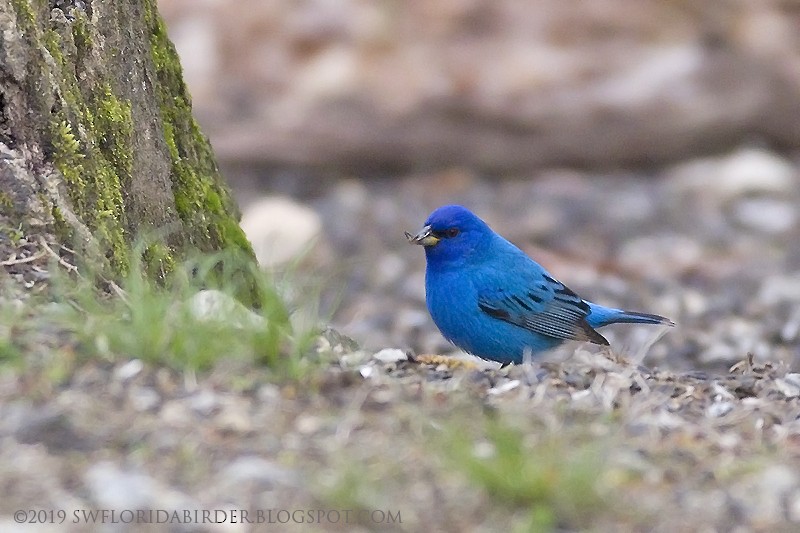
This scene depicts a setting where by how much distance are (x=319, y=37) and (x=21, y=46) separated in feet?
18.9

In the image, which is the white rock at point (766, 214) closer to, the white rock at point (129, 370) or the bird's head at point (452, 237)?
the bird's head at point (452, 237)

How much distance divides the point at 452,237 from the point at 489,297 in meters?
0.28

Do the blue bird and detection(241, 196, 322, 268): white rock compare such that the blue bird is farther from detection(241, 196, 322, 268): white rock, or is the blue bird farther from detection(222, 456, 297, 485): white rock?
detection(241, 196, 322, 268): white rock

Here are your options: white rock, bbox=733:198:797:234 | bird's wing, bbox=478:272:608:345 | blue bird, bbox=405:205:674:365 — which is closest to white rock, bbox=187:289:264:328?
blue bird, bbox=405:205:674:365

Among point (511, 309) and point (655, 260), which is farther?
point (655, 260)

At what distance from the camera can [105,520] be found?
2.40m

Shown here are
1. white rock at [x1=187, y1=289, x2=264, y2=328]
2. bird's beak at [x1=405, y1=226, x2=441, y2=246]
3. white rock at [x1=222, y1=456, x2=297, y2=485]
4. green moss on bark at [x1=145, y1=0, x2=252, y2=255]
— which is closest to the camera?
white rock at [x1=222, y1=456, x2=297, y2=485]

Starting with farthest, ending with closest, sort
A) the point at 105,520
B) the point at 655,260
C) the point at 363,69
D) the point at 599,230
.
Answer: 1. the point at 363,69
2. the point at 599,230
3. the point at 655,260
4. the point at 105,520

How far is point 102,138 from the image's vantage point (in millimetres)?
3777

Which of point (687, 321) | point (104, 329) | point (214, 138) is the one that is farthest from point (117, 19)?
point (214, 138)

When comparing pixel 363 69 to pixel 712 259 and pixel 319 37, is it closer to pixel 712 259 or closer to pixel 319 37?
pixel 319 37

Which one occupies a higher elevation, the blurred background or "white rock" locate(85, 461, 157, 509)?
the blurred background

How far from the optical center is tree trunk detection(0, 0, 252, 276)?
3496 millimetres

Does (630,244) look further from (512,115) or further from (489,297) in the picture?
(489,297)
